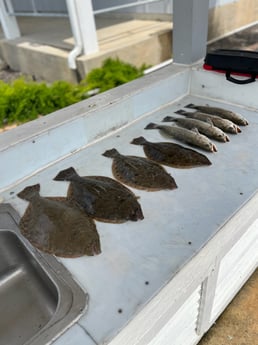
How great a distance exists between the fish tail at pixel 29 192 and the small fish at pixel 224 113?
1.24 metres

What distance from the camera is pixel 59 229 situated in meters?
1.19

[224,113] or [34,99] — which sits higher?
[224,113]

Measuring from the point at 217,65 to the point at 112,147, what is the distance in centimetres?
98

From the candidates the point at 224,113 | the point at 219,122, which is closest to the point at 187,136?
the point at 219,122

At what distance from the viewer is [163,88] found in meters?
2.11

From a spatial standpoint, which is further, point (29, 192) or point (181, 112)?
point (181, 112)

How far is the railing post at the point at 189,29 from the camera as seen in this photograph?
2.13 metres

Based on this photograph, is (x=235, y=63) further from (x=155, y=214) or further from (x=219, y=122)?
(x=155, y=214)

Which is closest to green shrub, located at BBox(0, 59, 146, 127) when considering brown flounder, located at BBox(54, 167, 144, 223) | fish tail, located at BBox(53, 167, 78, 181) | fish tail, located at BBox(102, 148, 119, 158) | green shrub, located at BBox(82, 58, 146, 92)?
green shrub, located at BBox(82, 58, 146, 92)

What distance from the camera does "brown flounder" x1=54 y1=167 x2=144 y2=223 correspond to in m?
1.24

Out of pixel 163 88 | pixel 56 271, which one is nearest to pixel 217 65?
A: pixel 163 88

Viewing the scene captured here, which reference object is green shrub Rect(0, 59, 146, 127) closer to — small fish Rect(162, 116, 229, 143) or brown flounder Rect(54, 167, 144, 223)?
small fish Rect(162, 116, 229, 143)

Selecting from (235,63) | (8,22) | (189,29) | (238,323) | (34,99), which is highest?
(189,29)

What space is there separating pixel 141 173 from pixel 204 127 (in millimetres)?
569
